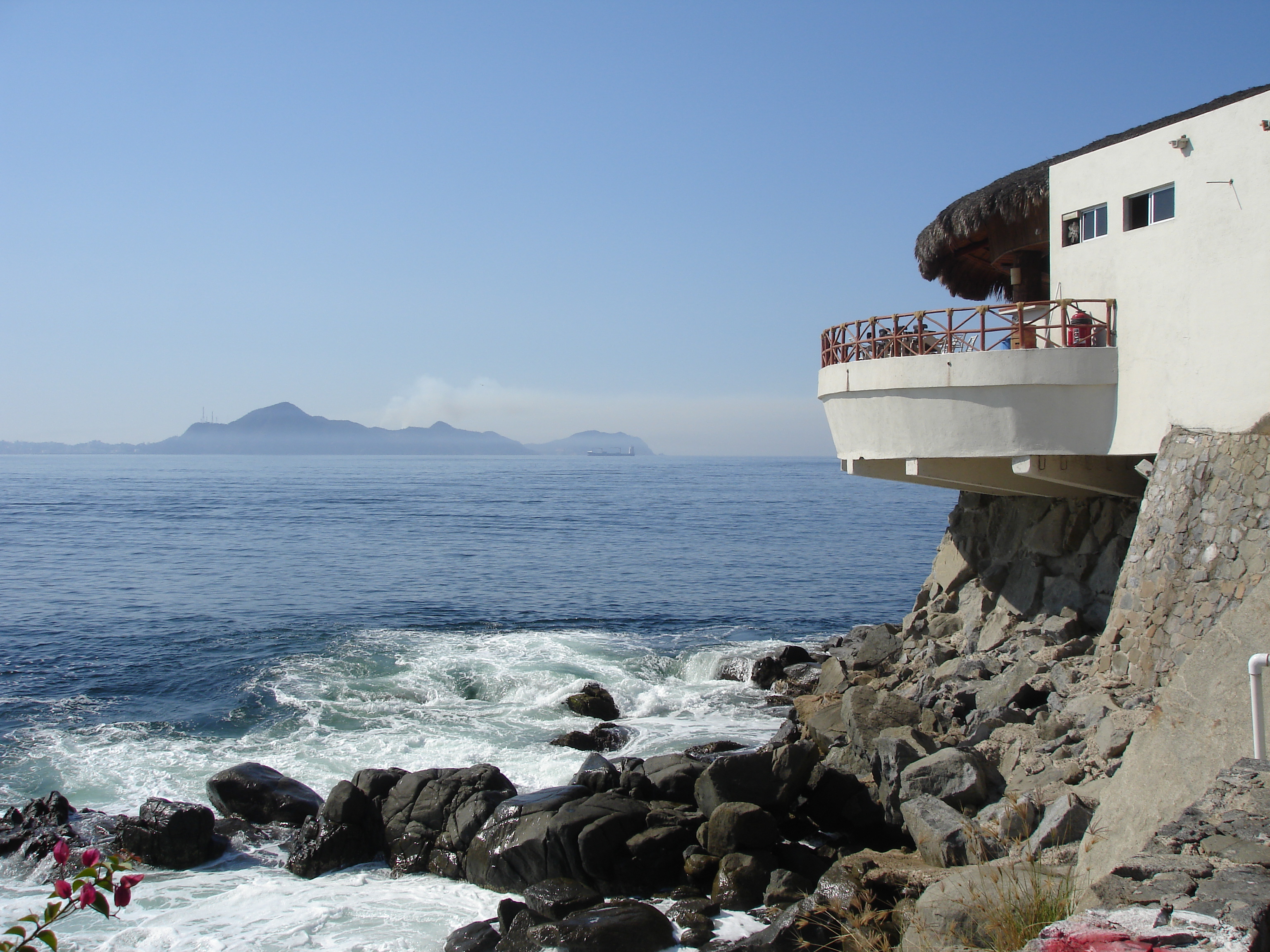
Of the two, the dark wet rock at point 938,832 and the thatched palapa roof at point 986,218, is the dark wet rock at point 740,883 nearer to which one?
the dark wet rock at point 938,832

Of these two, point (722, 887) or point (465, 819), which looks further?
point (465, 819)

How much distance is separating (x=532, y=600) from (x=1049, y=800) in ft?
81.3

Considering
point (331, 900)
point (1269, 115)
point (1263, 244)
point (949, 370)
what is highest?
point (1269, 115)

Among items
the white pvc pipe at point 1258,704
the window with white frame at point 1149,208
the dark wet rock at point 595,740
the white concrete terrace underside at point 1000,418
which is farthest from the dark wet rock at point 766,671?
the white pvc pipe at point 1258,704

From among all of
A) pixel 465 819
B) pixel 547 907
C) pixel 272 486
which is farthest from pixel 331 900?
pixel 272 486

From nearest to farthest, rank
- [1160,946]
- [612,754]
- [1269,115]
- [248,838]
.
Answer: [1160,946], [1269,115], [248,838], [612,754]

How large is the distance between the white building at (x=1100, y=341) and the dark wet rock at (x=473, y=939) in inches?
378

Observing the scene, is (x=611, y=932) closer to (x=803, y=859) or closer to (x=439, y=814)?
(x=803, y=859)

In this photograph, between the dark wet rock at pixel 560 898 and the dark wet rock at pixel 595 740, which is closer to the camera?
the dark wet rock at pixel 560 898

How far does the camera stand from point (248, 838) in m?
14.4

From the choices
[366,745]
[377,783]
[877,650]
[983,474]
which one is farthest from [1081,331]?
[366,745]

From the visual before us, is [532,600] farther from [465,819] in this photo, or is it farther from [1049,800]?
[1049,800]

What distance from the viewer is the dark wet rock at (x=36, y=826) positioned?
13766 millimetres

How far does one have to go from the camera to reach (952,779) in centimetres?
1227
